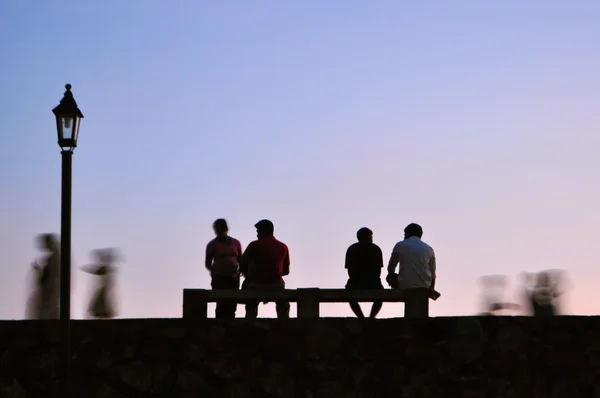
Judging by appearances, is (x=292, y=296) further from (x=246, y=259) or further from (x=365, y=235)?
(x=365, y=235)

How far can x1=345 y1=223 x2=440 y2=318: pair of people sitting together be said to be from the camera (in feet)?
61.5

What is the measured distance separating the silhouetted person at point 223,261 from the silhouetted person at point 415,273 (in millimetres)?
2141

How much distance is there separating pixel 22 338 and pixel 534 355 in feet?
22.0

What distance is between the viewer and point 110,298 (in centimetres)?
1936

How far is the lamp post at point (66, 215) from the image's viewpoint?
16375 millimetres

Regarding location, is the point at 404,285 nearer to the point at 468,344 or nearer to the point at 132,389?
the point at 468,344

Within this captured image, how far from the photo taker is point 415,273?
18.8 metres

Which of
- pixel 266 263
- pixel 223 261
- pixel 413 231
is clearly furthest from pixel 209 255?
pixel 413 231

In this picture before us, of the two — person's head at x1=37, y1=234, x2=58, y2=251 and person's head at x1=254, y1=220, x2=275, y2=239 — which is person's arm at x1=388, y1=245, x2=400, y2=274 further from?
person's head at x1=37, y1=234, x2=58, y2=251

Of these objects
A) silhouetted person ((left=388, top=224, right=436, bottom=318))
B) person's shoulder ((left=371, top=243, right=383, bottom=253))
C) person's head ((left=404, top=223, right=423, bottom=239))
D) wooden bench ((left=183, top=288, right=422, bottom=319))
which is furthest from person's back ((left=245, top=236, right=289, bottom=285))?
person's head ((left=404, top=223, right=423, bottom=239))

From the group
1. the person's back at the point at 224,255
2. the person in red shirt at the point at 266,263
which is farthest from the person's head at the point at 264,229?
the person's back at the point at 224,255

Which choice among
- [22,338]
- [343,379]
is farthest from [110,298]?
[343,379]

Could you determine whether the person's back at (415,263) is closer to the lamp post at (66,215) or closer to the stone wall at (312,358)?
the stone wall at (312,358)

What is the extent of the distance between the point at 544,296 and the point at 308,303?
359cm
